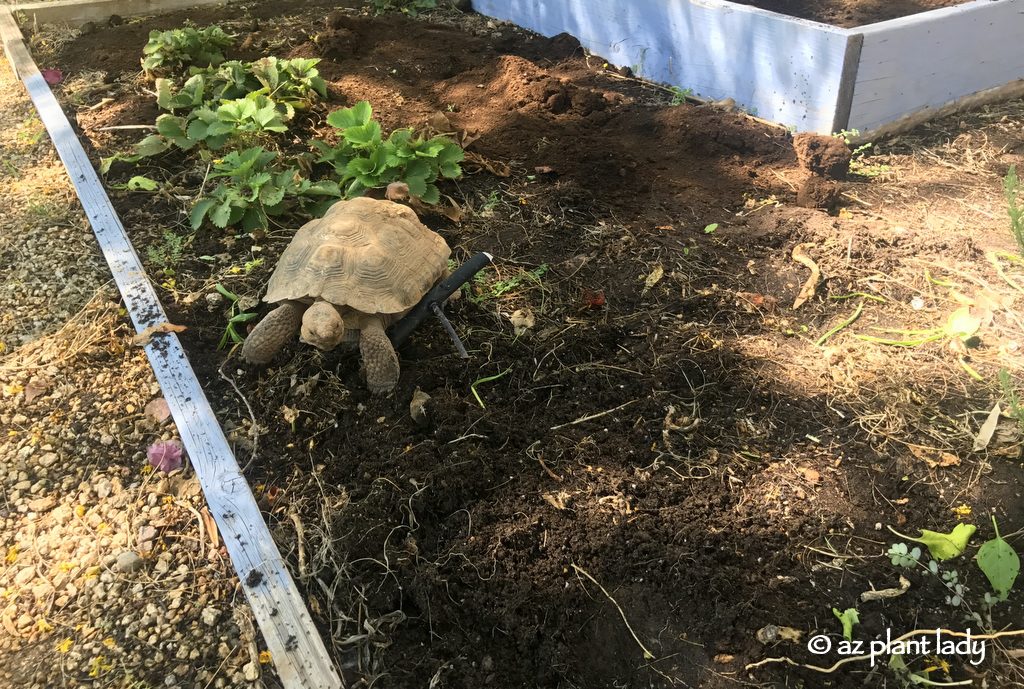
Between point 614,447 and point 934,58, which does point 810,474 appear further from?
point 934,58

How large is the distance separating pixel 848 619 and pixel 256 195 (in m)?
2.83

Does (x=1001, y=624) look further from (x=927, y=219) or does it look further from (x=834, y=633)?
(x=927, y=219)

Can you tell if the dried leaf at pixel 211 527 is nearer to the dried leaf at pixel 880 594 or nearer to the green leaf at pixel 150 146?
the dried leaf at pixel 880 594

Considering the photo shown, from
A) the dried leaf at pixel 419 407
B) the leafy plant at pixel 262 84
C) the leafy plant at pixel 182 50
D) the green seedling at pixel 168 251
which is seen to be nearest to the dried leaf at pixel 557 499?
the dried leaf at pixel 419 407

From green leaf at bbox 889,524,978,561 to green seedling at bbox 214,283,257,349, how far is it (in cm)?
240

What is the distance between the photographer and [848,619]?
5.27 ft

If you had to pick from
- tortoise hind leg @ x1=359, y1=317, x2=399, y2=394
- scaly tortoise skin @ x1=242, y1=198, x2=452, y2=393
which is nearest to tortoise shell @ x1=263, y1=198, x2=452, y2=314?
scaly tortoise skin @ x1=242, y1=198, x2=452, y2=393

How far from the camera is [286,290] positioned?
236 centimetres

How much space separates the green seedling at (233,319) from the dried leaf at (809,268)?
2.22 m

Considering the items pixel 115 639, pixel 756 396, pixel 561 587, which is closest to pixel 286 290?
pixel 115 639

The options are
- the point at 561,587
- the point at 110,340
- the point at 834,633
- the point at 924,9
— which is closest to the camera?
the point at 834,633

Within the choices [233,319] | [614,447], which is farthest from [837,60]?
[233,319]

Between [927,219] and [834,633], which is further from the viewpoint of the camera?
[927,219]

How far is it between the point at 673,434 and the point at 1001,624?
0.95 meters
